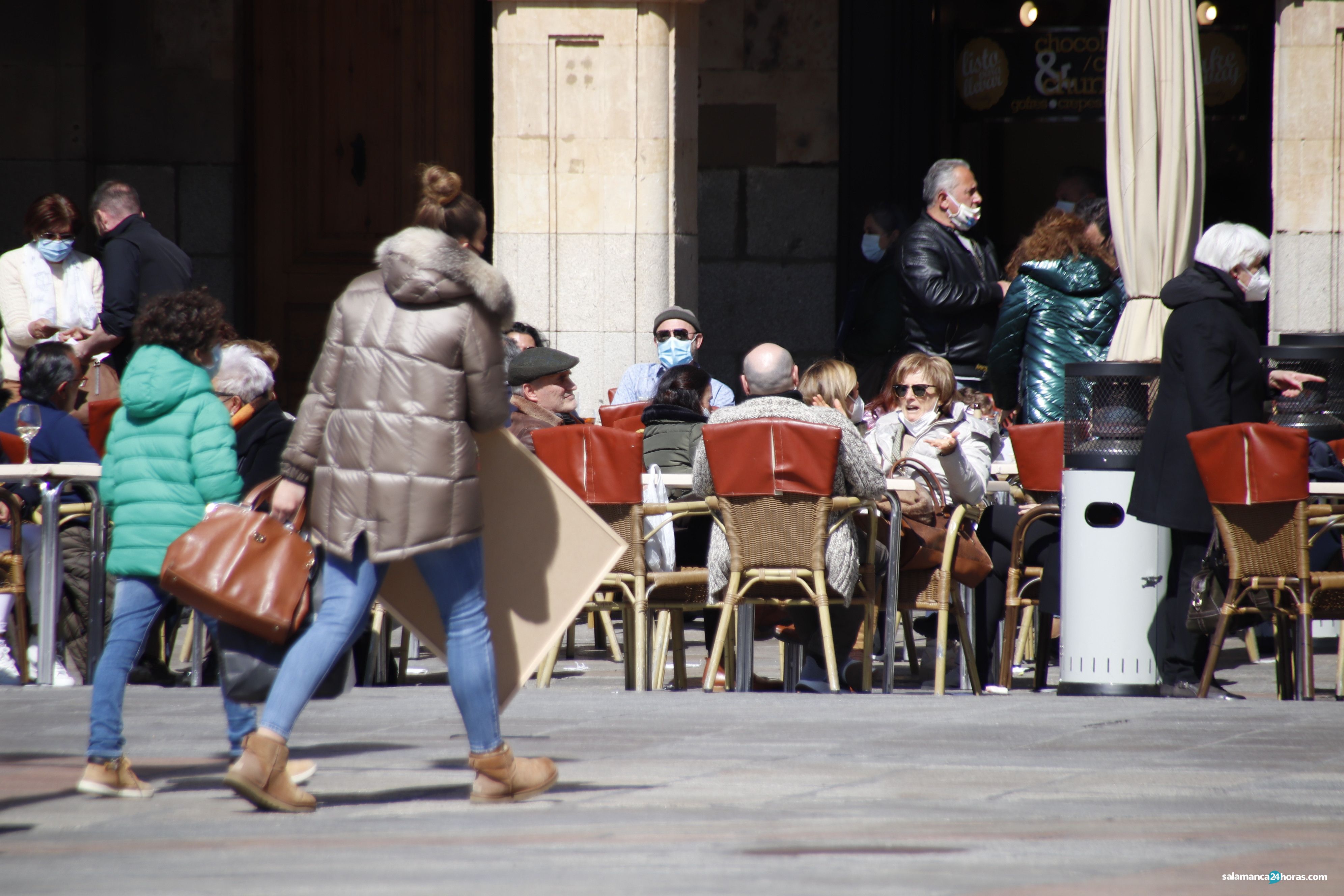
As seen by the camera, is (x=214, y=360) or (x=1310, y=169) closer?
(x=214, y=360)

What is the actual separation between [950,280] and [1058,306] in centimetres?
70

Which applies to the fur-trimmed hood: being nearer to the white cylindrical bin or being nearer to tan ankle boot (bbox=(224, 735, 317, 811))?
tan ankle boot (bbox=(224, 735, 317, 811))

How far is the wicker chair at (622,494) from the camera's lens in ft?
→ 25.7

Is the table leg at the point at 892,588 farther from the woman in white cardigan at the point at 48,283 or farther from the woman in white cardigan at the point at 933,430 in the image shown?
the woman in white cardigan at the point at 48,283

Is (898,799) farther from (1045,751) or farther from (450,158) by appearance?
(450,158)

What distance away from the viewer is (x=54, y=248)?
10.2m

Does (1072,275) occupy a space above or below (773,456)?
above

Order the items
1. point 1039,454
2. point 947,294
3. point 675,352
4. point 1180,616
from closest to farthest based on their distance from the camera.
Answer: point 1180,616, point 1039,454, point 947,294, point 675,352

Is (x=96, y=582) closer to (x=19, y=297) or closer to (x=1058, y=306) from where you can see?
(x=19, y=297)

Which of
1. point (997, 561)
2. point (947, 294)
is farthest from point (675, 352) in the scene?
point (997, 561)

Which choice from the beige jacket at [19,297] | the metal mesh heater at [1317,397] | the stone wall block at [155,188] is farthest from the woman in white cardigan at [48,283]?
the metal mesh heater at [1317,397]

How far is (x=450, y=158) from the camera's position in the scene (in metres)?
13.5

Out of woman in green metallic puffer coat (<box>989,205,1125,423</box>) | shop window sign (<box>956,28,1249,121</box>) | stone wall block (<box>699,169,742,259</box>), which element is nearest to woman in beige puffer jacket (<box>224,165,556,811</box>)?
woman in green metallic puffer coat (<box>989,205,1125,423</box>)

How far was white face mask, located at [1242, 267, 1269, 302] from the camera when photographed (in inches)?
328
